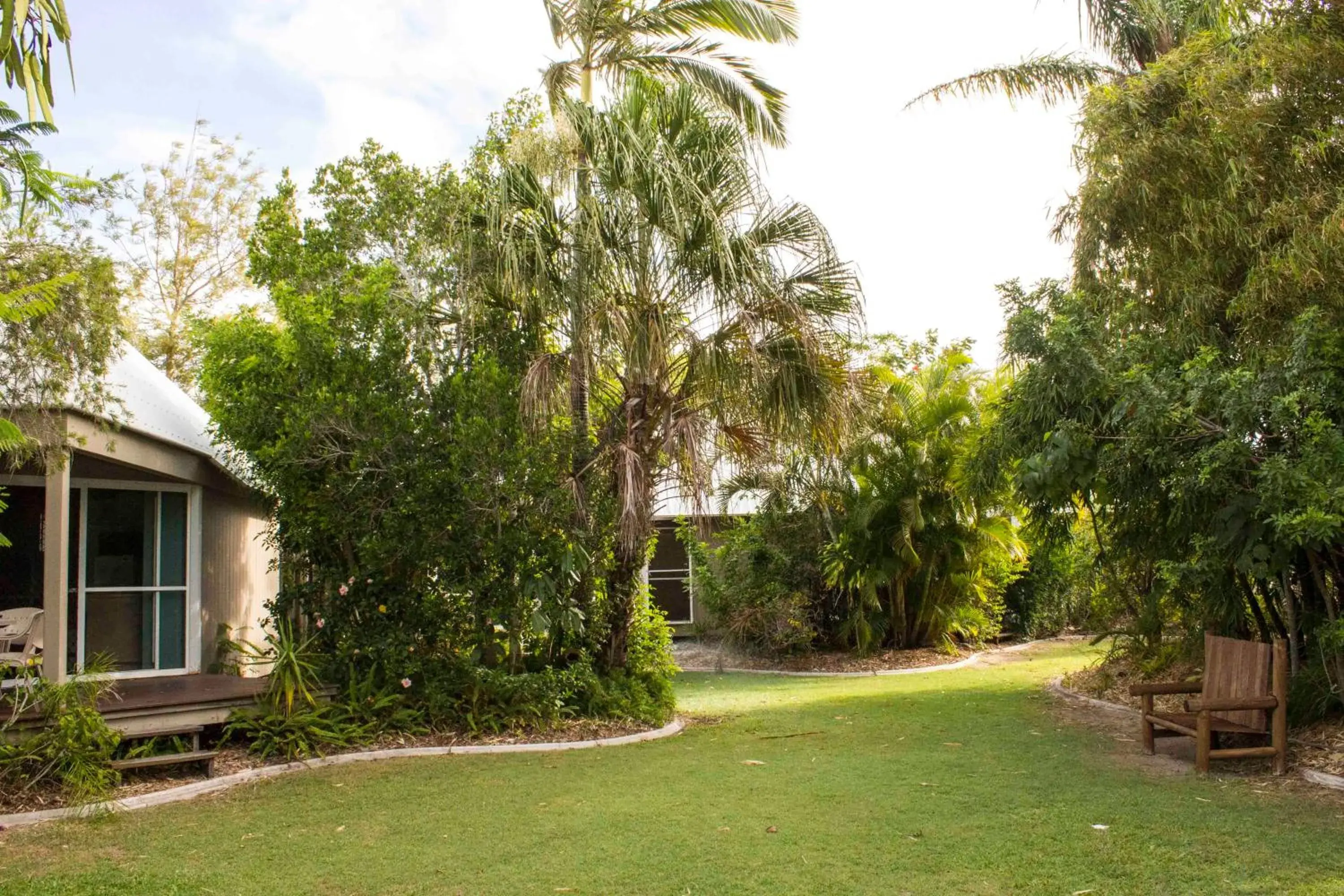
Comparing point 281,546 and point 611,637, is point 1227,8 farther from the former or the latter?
point 281,546

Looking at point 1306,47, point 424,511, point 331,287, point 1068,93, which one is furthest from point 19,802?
point 1068,93

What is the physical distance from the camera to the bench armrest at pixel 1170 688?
304 inches

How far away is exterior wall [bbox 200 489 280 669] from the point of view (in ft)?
35.5

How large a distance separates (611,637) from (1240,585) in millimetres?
5488

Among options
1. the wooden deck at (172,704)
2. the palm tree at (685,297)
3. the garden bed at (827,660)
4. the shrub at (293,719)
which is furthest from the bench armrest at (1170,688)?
the wooden deck at (172,704)

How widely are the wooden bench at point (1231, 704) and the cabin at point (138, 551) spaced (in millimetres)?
7023

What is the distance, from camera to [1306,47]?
7.34 metres

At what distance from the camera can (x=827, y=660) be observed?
49.1 ft

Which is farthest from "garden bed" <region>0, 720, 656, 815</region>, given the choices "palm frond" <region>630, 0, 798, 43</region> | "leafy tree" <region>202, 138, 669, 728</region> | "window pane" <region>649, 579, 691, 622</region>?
"window pane" <region>649, 579, 691, 622</region>

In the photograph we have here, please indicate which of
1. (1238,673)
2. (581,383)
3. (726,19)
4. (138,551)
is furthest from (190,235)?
(1238,673)

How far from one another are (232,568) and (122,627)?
1.76 metres

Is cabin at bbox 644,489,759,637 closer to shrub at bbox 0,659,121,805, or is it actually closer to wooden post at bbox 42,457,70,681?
wooden post at bbox 42,457,70,681

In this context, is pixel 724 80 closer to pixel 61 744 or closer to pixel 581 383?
pixel 581 383

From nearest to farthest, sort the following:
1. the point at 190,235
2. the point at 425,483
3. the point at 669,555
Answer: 1. the point at 425,483
2. the point at 669,555
3. the point at 190,235
